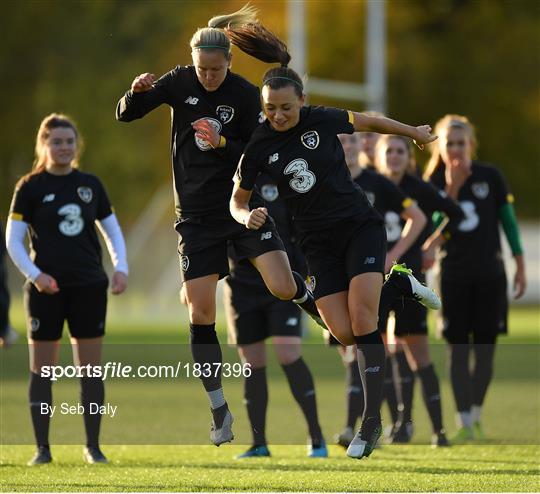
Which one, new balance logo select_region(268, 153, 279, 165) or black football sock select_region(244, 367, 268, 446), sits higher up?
new balance logo select_region(268, 153, 279, 165)

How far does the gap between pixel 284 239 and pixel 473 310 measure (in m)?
2.16

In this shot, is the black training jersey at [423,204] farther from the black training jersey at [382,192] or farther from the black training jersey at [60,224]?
the black training jersey at [60,224]

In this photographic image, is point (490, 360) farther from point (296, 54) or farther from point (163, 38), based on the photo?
point (163, 38)

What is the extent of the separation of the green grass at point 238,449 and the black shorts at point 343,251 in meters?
1.23

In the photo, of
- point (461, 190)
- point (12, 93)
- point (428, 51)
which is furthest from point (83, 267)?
point (12, 93)

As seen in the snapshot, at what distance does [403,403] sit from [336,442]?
628 millimetres

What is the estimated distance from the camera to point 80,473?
8664 millimetres

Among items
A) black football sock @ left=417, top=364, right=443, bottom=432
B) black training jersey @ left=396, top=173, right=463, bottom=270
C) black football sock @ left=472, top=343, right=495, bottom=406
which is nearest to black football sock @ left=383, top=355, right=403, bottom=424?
black football sock @ left=417, top=364, right=443, bottom=432

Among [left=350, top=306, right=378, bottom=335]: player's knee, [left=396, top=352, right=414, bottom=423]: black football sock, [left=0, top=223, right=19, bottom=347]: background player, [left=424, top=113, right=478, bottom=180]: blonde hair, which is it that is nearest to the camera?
[left=350, top=306, right=378, bottom=335]: player's knee

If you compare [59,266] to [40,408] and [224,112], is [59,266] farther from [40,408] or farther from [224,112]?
[224,112]

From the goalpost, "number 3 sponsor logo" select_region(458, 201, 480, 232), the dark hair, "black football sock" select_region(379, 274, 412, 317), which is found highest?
the goalpost

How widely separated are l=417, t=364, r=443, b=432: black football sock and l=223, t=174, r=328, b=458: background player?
113 centimetres

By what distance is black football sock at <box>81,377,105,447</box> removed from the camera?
30.8 feet

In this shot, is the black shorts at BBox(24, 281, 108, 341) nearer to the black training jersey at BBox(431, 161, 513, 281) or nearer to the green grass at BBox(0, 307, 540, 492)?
the green grass at BBox(0, 307, 540, 492)
